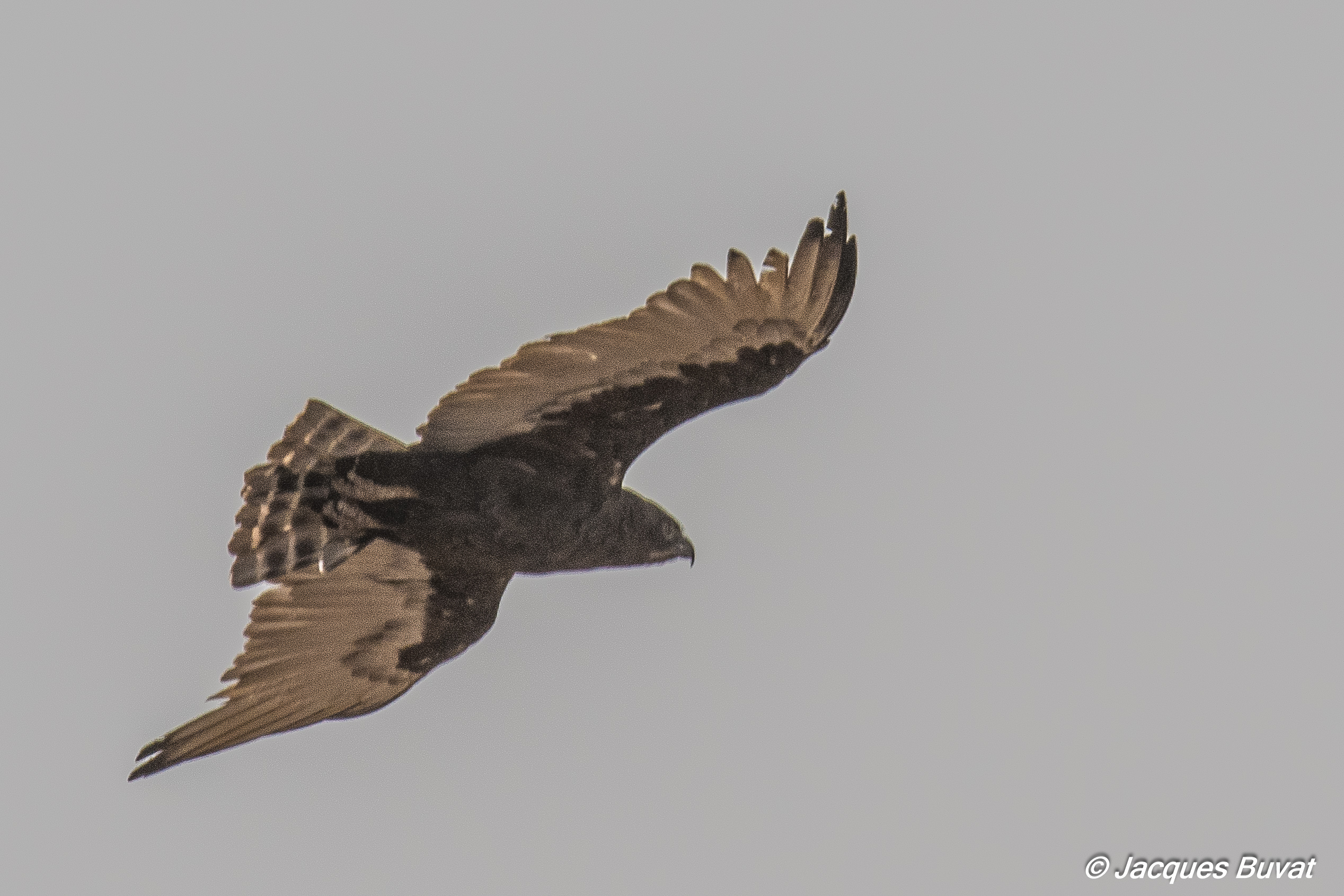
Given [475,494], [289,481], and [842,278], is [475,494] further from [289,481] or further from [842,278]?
[842,278]

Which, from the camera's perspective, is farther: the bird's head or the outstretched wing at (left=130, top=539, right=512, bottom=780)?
the outstretched wing at (left=130, top=539, right=512, bottom=780)

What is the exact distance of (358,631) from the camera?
10133mm

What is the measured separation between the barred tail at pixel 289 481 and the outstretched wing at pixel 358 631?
117 centimetres

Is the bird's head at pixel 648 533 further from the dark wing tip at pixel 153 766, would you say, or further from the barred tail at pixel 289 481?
the dark wing tip at pixel 153 766

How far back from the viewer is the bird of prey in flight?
816 centimetres

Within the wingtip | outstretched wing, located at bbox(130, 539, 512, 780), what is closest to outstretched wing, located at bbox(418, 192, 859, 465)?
the wingtip

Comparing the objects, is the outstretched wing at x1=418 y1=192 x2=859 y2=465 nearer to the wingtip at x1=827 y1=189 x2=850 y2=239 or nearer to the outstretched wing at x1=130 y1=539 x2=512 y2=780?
the wingtip at x1=827 y1=189 x2=850 y2=239

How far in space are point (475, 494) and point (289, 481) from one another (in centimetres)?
101

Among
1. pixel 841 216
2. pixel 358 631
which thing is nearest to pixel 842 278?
pixel 841 216

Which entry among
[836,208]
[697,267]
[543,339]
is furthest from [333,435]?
[836,208]

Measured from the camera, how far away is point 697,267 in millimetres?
8055

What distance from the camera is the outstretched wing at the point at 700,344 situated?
808cm

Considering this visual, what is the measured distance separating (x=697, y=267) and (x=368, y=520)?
2.44 m

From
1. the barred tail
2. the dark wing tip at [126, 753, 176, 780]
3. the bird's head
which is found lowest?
the dark wing tip at [126, 753, 176, 780]
